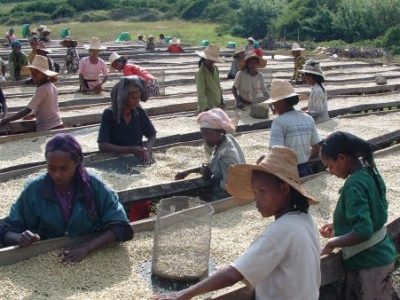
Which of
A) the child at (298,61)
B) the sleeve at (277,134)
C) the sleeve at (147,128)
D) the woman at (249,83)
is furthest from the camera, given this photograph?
the child at (298,61)

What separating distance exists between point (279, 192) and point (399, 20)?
33.3m

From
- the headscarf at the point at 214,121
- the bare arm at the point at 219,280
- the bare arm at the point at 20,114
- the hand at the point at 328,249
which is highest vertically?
the headscarf at the point at 214,121

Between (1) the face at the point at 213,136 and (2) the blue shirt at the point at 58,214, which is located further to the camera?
(1) the face at the point at 213,136

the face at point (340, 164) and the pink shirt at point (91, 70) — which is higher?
the face at point (340, 164)

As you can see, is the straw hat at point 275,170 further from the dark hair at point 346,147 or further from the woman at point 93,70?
the woman at point 93,70

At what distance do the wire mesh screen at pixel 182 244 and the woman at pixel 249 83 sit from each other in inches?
233

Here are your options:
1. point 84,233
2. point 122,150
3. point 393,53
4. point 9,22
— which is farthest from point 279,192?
point 9,22

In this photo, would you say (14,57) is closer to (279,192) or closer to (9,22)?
(279,192)

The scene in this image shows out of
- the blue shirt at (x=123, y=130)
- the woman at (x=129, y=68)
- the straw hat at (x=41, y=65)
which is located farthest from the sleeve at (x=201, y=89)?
the blue shirt at (x=123, y=130)

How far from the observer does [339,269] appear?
13.7 ft

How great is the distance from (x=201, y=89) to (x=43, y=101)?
2334mm

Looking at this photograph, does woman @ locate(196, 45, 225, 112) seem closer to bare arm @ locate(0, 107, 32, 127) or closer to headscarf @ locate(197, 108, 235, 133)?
bare arm @ locate(0, 107, 32, 127)

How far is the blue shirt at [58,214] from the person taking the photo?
3.82 metres

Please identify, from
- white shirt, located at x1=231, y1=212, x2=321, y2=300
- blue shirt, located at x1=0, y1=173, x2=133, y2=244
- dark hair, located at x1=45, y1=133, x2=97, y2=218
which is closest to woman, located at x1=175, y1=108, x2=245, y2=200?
blue shirt, located at x1=0, y1=173, x2=133, y2=244
